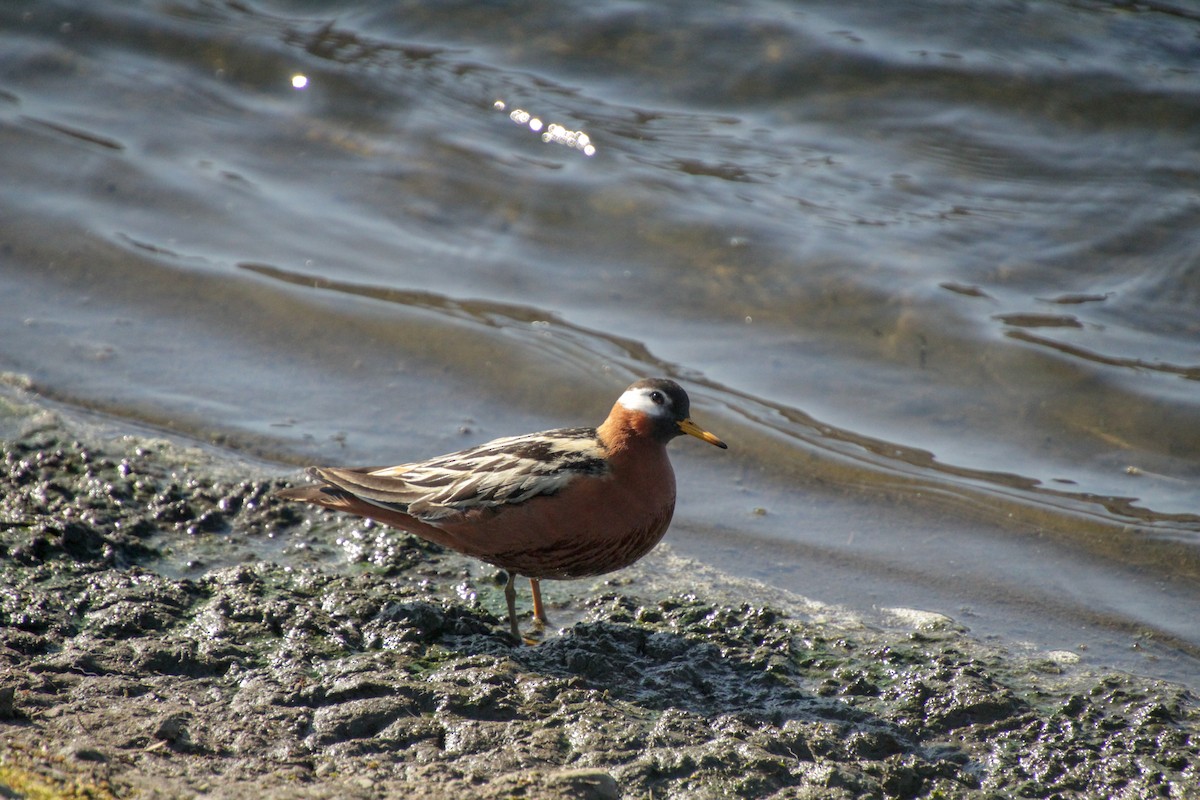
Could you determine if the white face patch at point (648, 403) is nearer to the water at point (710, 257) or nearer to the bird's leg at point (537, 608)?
the bird's leg at point (537, 608)

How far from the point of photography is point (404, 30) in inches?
558

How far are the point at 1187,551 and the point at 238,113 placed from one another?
1022 centimetres

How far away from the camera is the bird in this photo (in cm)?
554

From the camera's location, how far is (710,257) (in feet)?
33.8

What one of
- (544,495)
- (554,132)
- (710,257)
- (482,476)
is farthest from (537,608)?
(554,132)

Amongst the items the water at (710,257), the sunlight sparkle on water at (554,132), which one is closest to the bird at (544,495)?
the water at (710,257)

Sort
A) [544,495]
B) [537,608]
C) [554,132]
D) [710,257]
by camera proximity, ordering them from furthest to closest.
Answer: [554,132]
[710,257]
[537,608]
[544,495]

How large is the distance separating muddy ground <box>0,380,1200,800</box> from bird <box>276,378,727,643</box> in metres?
0.30

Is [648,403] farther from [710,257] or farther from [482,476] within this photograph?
[710,257]

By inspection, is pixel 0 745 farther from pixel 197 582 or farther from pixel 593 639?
pixel 593 639

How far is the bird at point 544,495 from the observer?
5.54 metres

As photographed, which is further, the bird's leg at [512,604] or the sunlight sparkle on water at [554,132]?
the sunlight sparkle on water at [554,132]

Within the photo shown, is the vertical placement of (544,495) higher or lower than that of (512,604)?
higher

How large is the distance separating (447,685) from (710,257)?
6.27 meters
